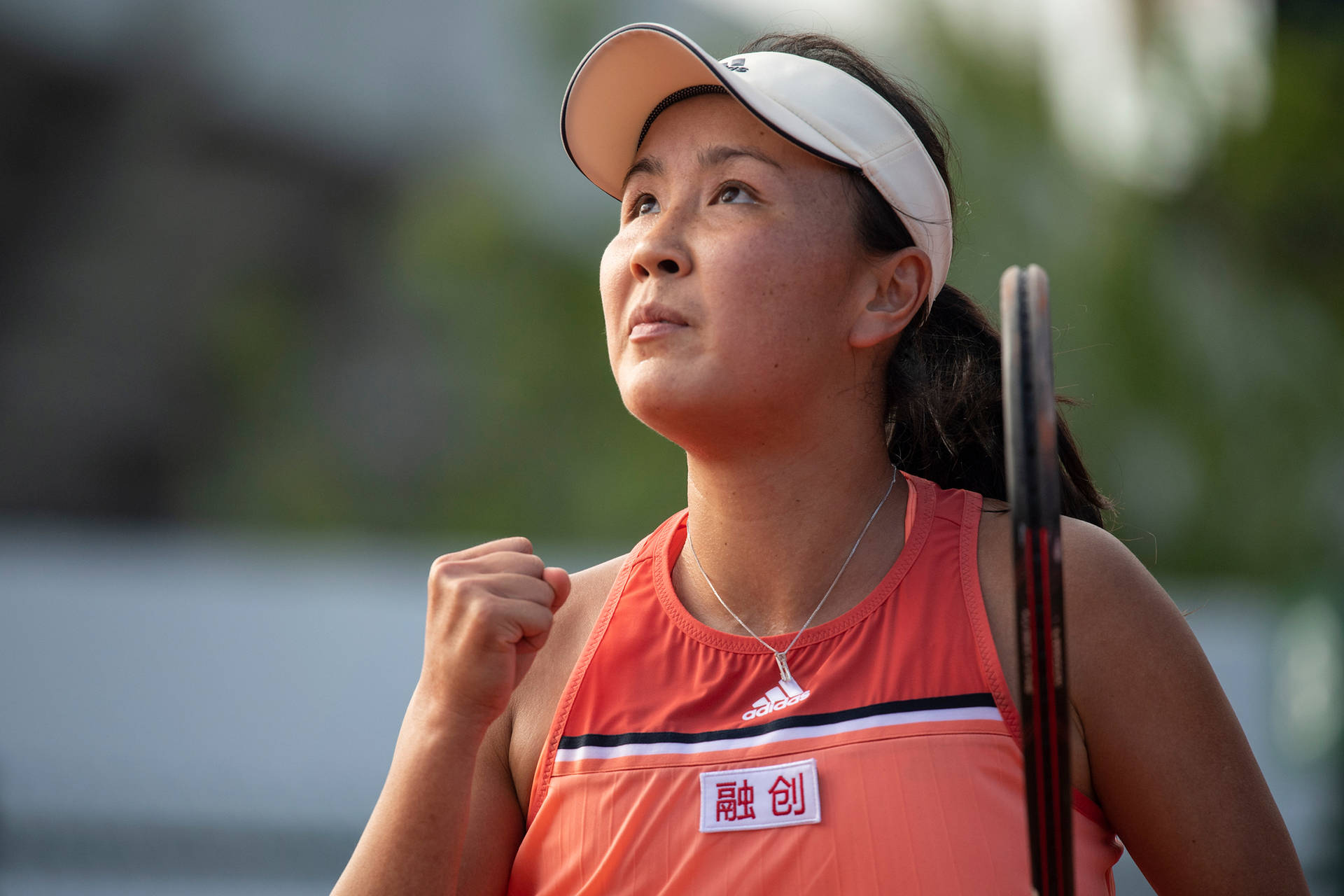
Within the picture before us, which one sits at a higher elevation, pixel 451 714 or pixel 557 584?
pixel 557 584

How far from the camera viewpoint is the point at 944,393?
231 centimetres

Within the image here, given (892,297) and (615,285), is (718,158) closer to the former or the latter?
(615,285)

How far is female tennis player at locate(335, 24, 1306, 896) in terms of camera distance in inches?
70.3

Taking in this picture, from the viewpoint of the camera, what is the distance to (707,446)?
209cm

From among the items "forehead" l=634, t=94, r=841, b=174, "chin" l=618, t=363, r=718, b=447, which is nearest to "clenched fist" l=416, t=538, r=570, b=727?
"chin" l=618, t=363, r=718, b=447

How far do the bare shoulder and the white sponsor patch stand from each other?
339 mm

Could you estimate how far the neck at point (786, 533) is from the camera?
6.89 feet

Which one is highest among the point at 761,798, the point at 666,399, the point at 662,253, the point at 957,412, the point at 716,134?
the point at 716,134

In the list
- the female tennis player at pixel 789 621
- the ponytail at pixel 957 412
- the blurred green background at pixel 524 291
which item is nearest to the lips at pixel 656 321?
the female tennis player at pixel 789 621

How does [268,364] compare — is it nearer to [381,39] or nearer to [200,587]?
[381,39]

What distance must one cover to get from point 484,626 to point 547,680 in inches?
11.8

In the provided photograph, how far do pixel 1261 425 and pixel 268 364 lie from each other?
41.1 feet

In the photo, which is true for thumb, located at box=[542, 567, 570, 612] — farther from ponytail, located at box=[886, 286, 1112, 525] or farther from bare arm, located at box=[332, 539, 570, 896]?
ponytail, located at box=[886, 286, 1112, 525]

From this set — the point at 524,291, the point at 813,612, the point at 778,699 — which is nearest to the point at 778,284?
the point at 813,612
